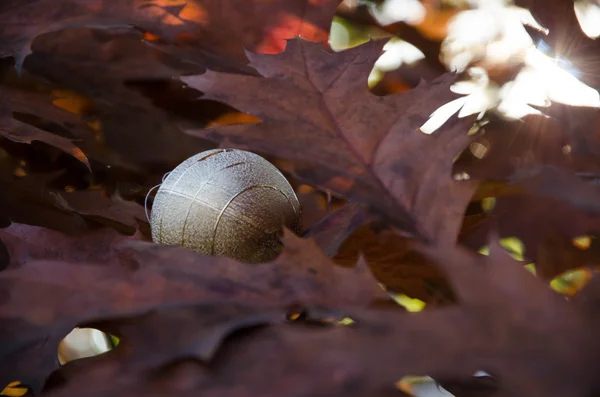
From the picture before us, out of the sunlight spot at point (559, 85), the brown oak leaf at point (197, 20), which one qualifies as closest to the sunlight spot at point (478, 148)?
the sunlight spot at point (559, 85)

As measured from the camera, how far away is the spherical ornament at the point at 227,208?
12.0 inches

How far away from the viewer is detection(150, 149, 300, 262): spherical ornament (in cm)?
30

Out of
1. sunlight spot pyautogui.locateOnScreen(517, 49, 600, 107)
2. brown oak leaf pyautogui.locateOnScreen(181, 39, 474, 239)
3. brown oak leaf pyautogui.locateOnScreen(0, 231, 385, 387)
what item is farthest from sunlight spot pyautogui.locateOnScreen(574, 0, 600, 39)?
brown oak leaf pyautogui.locateOnScreen(0, 231, 385, 387)

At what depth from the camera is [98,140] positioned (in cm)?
41

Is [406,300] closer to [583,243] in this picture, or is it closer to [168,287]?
[583,243]

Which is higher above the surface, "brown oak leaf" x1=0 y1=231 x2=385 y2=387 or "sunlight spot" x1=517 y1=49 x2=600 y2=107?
"sunlight spot" x1=517 y1=49 x2=600 y2=107

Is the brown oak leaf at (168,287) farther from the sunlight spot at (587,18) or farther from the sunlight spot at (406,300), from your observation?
the sunlight spot at (587,18)

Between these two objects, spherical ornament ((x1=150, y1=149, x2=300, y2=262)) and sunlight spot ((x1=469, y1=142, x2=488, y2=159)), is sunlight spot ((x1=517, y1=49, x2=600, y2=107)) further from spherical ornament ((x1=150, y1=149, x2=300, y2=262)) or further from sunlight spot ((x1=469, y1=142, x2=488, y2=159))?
spherical ornament ((x1=150, y1=149, x2=300, y2=262))

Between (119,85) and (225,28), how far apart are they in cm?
9

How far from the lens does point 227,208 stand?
31cm

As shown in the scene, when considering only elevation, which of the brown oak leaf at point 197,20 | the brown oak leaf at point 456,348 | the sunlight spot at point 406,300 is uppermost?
the brown oak leaf at point 456,348

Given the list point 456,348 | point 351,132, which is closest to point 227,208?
point 351,132

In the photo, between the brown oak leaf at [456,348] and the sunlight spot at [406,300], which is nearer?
the brown oak leaf at [456,348]

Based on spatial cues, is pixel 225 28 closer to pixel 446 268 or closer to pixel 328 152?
pixel 328 152
